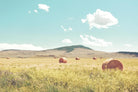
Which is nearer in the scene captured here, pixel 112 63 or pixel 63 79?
pixel 63 79

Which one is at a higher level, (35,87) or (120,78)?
(120,78)

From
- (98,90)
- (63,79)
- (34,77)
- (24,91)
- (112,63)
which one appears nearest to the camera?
(98,90)

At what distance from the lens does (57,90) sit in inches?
241

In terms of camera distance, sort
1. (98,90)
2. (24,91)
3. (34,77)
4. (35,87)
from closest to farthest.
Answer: (98,90) < (24,91) < (35,87) < (34,77)

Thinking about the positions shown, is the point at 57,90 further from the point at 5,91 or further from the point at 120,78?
the point at 120,78

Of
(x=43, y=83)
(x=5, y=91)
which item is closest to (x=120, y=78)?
(x=43, y=83)

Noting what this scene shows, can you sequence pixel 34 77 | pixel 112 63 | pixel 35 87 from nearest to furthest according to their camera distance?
pixel 35 87, pixel 34 77, pixel 112 63

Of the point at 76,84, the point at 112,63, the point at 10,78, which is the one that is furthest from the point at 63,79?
the point at 112,63

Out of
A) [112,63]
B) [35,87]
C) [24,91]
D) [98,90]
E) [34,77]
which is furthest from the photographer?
[112,63]

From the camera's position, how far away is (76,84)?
6.50 meters

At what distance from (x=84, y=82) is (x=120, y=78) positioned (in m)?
1.80

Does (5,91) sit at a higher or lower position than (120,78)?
lower

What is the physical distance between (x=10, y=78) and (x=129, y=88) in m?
6.38

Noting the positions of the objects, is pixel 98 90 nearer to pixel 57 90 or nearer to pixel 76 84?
pixel 76 84
